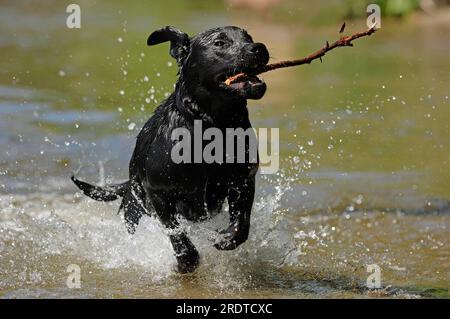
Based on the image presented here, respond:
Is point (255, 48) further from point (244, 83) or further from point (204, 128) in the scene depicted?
point (204, 128)

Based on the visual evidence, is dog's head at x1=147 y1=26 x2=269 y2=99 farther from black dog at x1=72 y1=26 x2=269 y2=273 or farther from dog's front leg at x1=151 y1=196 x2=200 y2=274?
dog's front leg at x1=151 y1=196 x2=200 y2=274

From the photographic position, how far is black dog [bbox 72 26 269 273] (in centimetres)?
521

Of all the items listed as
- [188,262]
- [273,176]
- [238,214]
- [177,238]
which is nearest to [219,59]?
[238,214]

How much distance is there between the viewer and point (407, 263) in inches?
235

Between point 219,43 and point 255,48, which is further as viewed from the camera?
point 219,43

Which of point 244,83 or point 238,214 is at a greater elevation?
point 244,83

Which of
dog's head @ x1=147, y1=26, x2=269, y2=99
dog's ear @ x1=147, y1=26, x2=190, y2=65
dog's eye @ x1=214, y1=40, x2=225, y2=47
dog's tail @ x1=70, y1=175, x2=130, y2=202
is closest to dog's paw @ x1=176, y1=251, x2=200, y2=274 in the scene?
dog's tail @ x1=70, y1=175, x2=130, y2=202

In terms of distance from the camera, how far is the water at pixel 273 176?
567 centimetres

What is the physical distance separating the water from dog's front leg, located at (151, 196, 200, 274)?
0.11m

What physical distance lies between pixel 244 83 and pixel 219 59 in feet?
0.89

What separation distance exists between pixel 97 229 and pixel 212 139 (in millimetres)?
1674

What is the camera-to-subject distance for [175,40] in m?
5.58
